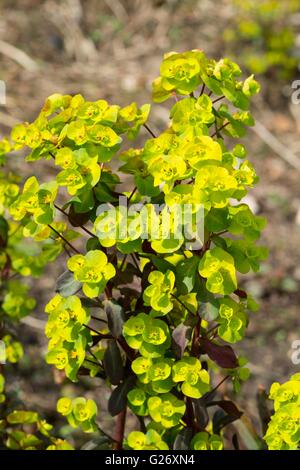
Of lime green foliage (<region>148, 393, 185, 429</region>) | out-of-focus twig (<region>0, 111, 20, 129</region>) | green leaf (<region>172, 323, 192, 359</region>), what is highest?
out-of-focus twig (<region>0, 111, 20, 129</region>)

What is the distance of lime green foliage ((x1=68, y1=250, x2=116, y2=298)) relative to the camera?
1320 mm

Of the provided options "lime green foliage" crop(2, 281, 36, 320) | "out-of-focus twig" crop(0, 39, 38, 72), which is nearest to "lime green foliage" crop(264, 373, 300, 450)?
"lime green foliage" crop(2, 281, 36, 320)

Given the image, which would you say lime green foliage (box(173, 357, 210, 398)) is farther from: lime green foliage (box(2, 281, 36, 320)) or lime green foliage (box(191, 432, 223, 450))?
lime green foliage (box(2, 281, 36, 320))

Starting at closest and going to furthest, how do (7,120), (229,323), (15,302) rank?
(229,323)
(15,302)
(7,120)

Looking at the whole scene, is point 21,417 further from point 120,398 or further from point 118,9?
point 118,9

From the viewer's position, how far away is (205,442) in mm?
1506

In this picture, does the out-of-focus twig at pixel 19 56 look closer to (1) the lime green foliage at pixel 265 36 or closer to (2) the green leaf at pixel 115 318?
(1) the lime green foliage at pixel 265 36

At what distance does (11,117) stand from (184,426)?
92.3 inches

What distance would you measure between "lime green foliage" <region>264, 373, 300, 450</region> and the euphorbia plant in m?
0.13

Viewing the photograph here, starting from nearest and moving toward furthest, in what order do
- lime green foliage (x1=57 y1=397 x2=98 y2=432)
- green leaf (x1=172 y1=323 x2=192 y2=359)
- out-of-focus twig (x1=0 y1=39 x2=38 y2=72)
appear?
green leaf (x1=172 y1=323 x2=192 y2=359), lime green foliage (x1=57 y1=397 x2=98 y2=432), out-of-focus twig (x1=0 y1=39 x2=38 y2=72)

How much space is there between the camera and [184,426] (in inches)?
61.4

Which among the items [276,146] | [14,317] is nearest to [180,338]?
[14,317]

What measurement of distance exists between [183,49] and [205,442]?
2944 mm
